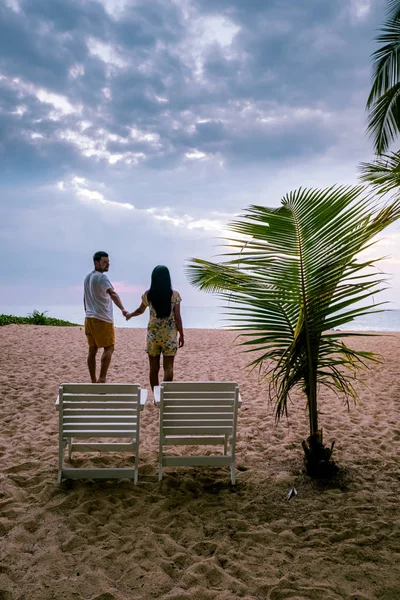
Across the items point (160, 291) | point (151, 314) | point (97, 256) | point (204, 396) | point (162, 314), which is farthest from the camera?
point (97, 256)

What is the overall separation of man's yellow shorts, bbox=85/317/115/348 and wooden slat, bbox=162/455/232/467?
263cm

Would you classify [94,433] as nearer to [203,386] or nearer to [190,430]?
[190,430]

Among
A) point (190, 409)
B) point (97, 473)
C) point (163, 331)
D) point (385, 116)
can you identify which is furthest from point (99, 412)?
point (385, 116)

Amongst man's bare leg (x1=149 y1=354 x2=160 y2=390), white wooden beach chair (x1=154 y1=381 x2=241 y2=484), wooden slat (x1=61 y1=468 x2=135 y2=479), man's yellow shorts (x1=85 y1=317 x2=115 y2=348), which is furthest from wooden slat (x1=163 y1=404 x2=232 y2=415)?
man's yellow shorts (x1=85 y1=317 x2=115 y2=348)

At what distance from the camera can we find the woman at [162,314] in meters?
5.09

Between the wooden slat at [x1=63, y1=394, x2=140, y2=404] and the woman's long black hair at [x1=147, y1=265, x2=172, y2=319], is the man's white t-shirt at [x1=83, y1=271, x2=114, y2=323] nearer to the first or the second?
the woman's long black hair at [x1=147, y1=265, x2=172, y2=319]

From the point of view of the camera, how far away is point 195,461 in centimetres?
358

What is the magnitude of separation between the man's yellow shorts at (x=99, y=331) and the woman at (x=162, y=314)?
0.72 metres

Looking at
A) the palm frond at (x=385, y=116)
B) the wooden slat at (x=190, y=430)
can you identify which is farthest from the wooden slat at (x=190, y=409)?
the palm frond at (x=385, y=116)

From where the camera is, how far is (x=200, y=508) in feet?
10.5

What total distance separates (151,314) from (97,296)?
0.91 meters

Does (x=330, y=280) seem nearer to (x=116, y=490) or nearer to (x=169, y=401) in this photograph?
(x=169, y=401)

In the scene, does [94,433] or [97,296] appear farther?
[97,296]

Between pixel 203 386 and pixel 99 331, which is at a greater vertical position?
pixel 99 331
